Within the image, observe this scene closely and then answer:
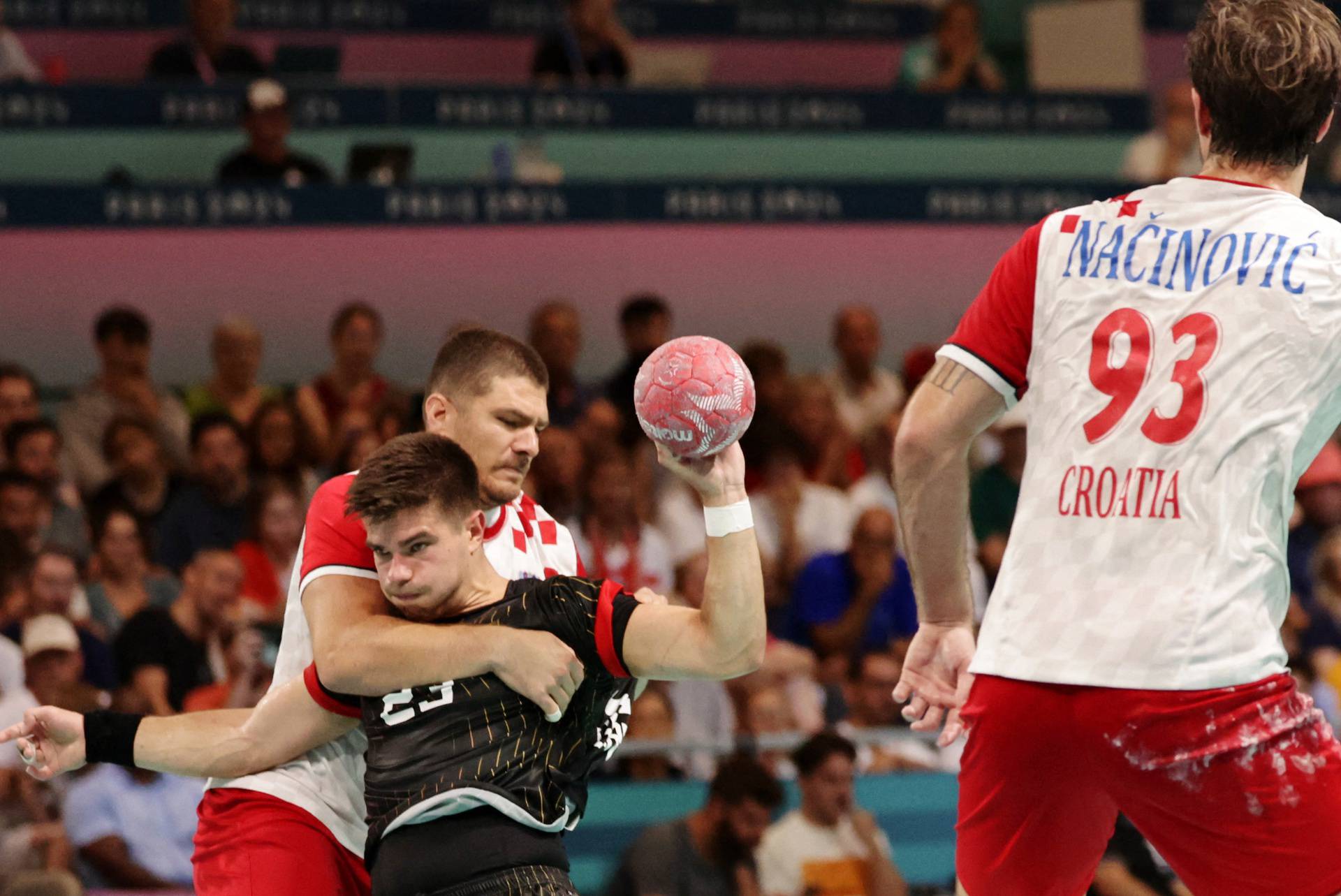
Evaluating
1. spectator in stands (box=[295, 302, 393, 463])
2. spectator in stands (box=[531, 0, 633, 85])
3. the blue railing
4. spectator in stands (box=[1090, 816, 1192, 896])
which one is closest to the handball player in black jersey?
spectator in stands (box=[1090, 816, 1192, 896])

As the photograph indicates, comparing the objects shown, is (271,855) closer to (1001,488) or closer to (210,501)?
(210,501)

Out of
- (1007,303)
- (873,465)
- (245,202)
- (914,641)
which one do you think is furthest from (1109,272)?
(245,202)

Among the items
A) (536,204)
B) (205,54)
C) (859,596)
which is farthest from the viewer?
(205,54)

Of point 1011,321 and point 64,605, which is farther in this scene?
point 64,605

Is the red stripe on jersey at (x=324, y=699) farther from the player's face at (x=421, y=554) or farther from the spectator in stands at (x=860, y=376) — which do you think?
the spectator in stands at (x=860, y=376)

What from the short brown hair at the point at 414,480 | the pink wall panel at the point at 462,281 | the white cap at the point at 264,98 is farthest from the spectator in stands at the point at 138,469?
the short brown hair at the point at 414,480

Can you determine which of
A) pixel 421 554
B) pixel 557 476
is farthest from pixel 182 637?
pixel 421 554

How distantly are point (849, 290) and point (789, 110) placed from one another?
1.37 m

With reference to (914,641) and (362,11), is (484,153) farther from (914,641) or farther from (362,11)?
(914,641)

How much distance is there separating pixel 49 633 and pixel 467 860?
4509 millimetres

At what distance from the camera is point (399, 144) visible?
34.7 feet

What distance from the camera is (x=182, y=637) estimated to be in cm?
769

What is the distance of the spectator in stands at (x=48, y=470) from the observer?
27.7ft

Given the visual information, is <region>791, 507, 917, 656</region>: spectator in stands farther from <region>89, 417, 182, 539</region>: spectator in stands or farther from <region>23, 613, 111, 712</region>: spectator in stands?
<region>23, 613, 111, 712</region>: spectator in stands
